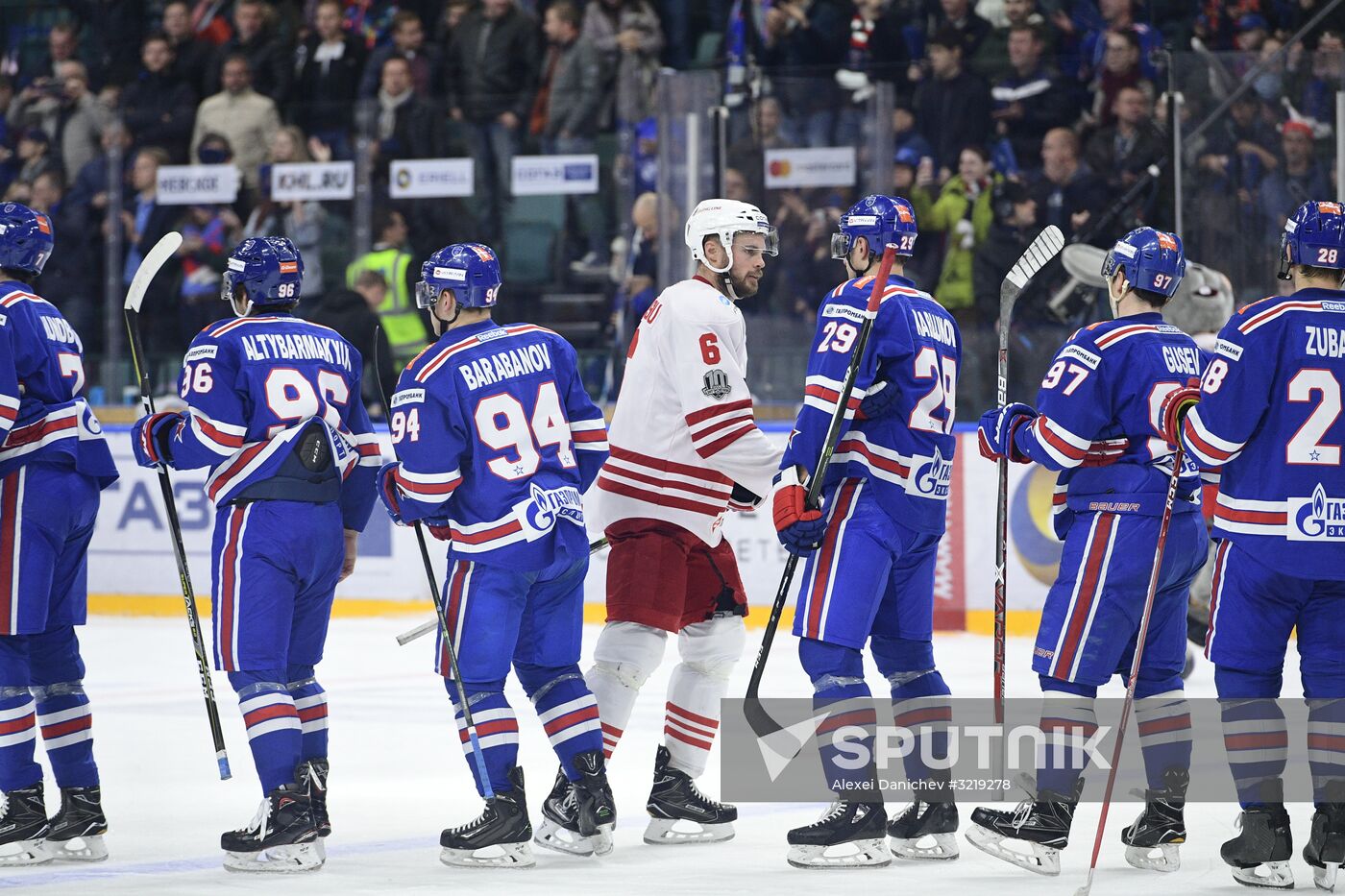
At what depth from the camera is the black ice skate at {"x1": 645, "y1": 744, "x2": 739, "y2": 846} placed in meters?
4.79

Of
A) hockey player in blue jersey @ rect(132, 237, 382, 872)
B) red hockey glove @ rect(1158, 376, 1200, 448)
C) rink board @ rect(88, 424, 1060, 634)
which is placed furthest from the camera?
rink board @ rect(88, 424, 1060, 634)

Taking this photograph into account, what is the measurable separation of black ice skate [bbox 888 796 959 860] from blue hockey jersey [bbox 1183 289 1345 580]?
1.00 meters

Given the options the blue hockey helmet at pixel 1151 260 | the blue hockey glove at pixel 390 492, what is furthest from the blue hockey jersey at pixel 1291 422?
the blue hockey glove at pixel 390 492

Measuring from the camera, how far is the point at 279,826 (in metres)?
4.34

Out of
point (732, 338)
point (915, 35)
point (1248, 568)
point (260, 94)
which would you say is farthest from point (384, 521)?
point (1248, 568)

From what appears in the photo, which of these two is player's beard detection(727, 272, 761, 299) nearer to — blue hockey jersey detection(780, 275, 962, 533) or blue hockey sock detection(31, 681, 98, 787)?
blue hockey jersey detection(780, 275, 962, 533)

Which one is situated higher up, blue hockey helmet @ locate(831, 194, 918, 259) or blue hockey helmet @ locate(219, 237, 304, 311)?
blue hockey helmet @ locate(831, 194, 918, 259)

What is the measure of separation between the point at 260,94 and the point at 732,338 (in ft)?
24.7

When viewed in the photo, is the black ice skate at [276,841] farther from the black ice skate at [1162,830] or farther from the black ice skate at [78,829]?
the black ice skate at [1162,830]

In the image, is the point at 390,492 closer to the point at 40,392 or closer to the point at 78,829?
the point at 40,392

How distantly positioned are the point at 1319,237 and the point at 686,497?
1.63m

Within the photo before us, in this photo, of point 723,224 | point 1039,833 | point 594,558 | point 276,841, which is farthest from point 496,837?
point 594,558

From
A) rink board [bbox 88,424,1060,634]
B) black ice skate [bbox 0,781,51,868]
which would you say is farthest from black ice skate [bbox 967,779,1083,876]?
rink board [bbox 88,424,1060,634]

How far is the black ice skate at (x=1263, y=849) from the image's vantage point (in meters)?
4.05
